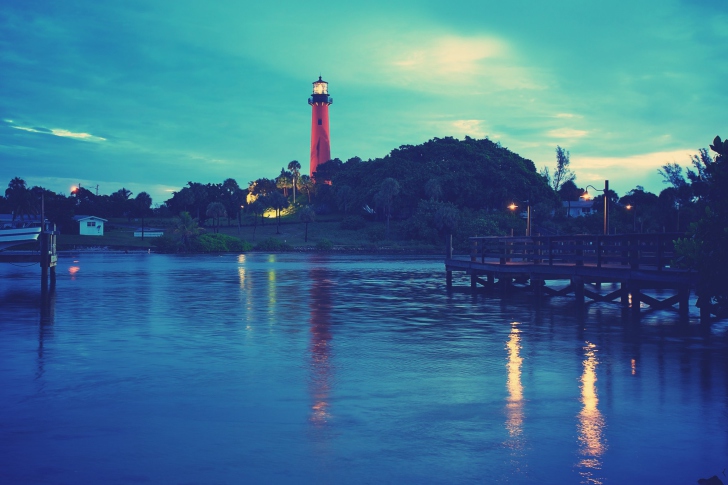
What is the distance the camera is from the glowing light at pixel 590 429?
7.43m

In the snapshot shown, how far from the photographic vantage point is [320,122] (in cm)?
14550

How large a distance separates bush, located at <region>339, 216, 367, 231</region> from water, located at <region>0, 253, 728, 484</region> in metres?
98.6

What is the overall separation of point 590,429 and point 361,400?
3272mm

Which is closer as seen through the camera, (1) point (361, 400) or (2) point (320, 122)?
(1) point (361, 400)

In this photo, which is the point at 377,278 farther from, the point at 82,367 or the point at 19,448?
the point at 19,448

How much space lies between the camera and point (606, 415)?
9.59 metres

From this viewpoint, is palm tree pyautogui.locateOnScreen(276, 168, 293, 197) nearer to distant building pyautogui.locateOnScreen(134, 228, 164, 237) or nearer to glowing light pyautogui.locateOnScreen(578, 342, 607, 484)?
distant building pyautogui.locateOnScreen(134, 228, 164, 237)

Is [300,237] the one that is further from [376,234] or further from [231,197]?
[231,197]

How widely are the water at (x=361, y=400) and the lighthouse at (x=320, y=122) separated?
124453 millimetres

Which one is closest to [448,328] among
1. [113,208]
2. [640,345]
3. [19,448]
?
[640,345]

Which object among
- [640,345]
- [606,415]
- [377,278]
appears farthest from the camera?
[377,278]

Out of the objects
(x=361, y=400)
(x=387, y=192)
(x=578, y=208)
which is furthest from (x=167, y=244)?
(x=361, y=400)

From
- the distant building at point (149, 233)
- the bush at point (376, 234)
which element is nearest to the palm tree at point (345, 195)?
the bush at point (376, 234)

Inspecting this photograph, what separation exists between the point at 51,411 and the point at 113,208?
151 m
